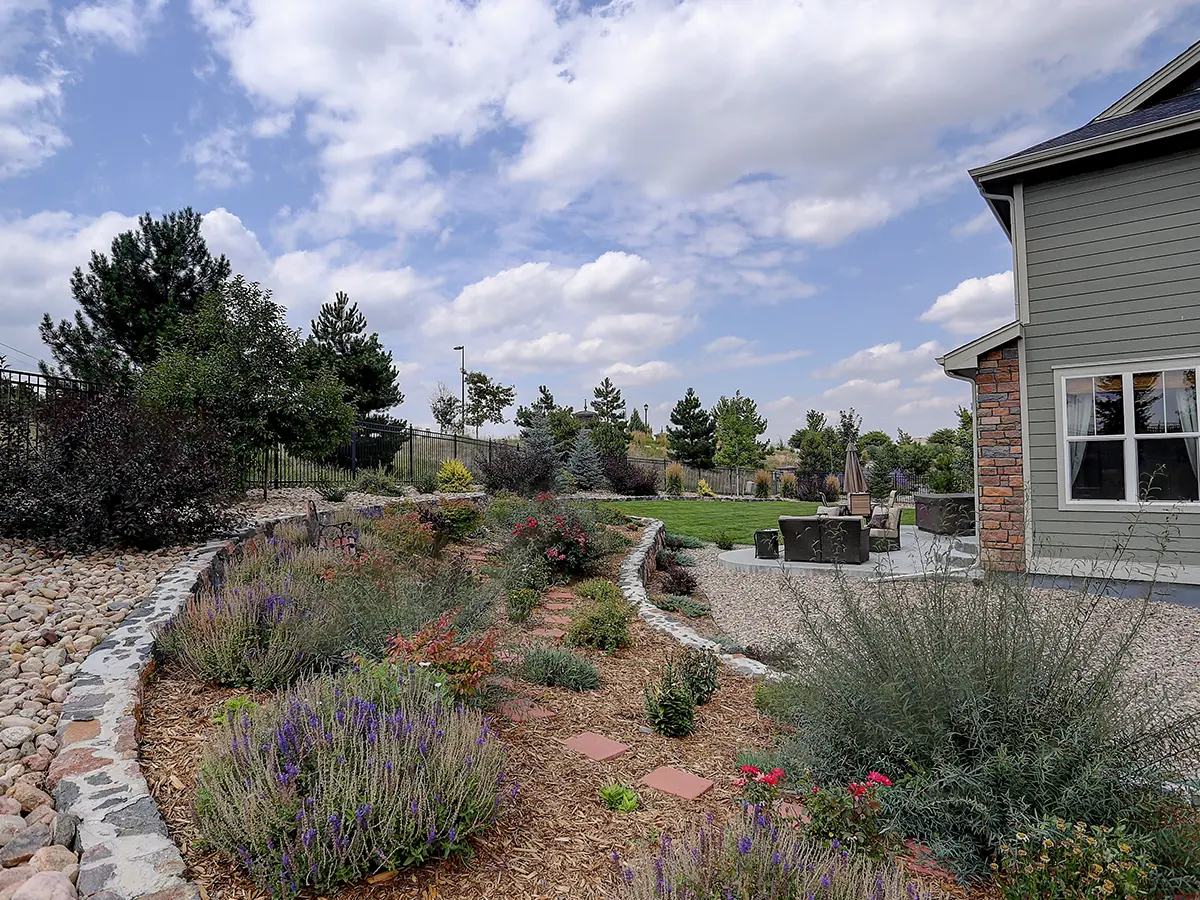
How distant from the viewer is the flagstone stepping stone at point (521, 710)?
3193 mm

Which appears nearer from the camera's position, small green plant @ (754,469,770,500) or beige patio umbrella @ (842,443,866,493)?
beige patio umbrella @ (842,443,866,493)

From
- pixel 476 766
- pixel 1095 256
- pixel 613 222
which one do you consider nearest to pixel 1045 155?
pixel 1095 256

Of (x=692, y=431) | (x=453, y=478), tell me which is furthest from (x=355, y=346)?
(x=692, y=431)

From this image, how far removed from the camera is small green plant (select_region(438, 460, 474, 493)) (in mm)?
14374

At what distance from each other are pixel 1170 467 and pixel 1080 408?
40.0 inches

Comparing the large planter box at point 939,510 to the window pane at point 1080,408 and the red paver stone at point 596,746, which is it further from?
the red paver stone at point 596,746

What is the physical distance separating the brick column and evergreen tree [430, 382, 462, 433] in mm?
31118

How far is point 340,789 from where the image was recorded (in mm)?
1865

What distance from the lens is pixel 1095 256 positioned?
281 inches

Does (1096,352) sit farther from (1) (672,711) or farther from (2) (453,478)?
(2) (453,478)

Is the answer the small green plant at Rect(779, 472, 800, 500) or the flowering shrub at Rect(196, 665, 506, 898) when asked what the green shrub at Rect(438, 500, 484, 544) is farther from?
the small green plant at Rect(779, 472, 800, 500)

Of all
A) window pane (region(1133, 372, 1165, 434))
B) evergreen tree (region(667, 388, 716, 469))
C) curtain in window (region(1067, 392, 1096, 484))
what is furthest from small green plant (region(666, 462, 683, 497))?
window pane (region(1133, 372, 1165, 434))

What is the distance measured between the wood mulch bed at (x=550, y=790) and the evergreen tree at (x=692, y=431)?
31.1 meters

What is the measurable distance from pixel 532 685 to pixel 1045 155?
8032 millimetres
